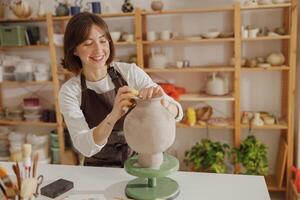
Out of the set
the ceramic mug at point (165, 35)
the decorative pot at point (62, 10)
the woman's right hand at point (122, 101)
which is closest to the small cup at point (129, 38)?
the ceramic mug at point (165, 35)

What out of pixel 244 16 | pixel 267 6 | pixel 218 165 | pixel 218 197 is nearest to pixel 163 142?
pixel 218 197

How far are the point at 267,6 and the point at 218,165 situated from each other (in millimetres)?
1282

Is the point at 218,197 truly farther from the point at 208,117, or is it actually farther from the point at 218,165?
the point at 208,117

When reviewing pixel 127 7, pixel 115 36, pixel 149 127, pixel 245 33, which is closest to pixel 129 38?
pixel 115 36

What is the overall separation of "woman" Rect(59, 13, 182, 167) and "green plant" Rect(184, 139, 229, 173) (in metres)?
1.26

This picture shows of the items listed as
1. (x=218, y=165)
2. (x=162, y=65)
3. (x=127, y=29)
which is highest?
(x=127, y=29)

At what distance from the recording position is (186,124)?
303 cm

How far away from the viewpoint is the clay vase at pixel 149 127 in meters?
1.19

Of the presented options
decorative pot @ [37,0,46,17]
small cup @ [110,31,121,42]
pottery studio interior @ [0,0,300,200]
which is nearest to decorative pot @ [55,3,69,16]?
pottery studio interior @ [0,0,300,200]

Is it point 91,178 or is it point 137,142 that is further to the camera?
point 91,178

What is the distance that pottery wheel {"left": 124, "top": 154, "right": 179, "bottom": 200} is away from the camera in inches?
50.1

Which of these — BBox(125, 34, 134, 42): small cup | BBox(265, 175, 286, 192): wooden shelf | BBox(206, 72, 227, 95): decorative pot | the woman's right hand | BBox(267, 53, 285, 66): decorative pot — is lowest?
BBox(265, 175, 286, 192): wooden shelf

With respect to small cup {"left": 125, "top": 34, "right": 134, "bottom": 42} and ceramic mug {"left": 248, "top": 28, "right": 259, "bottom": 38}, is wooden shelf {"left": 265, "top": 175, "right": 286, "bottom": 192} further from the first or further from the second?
small cup {"left": 125, "top": 34, "right": 134, "bottom": 42}

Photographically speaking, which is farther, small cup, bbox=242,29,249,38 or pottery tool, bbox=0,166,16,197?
small cup, bbox=242,29,249,38
